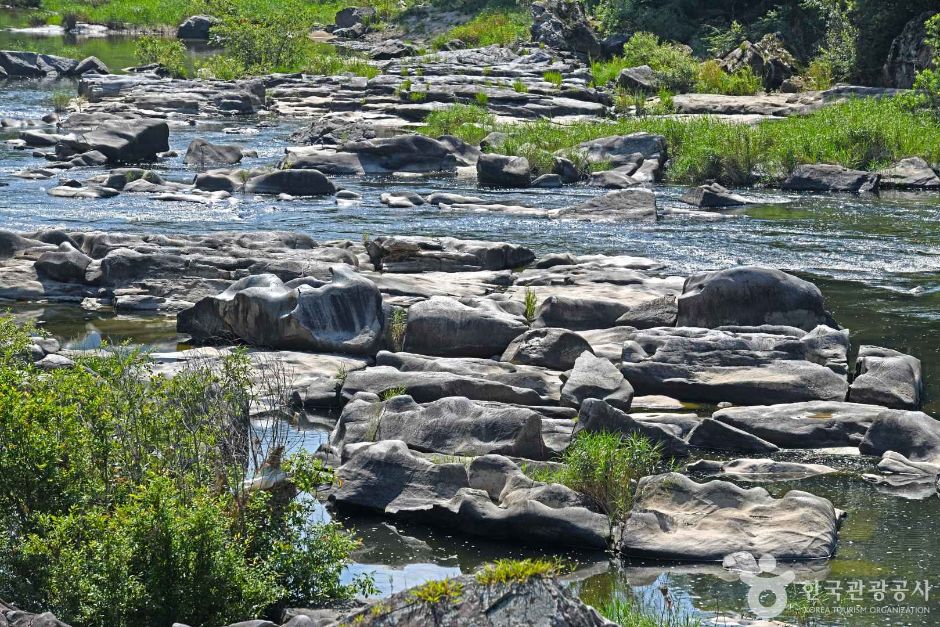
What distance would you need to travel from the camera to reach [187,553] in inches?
249

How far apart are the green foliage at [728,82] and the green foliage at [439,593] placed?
3412cm

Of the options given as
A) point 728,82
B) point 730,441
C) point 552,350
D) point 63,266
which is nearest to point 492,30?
point 728,82

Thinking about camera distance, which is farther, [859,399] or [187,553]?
[859,399]

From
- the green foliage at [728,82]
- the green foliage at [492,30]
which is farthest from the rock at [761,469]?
the green foliage at [492,30]

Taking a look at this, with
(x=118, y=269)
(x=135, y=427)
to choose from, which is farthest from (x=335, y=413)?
(x=118, y=269)

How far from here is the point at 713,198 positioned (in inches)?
888

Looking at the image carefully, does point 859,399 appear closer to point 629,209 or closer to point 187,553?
point 187,553

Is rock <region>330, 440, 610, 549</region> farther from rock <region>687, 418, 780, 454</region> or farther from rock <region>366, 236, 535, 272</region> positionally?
rock <region>366, 236, 535, 272</region>

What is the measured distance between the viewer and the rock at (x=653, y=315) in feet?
45.0

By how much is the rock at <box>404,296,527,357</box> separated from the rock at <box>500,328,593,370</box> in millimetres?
417

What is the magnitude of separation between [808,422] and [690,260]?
7470mm

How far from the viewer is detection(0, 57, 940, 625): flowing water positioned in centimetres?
785

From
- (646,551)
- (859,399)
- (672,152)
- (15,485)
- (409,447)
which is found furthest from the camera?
(672,152)

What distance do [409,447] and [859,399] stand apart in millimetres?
4625
